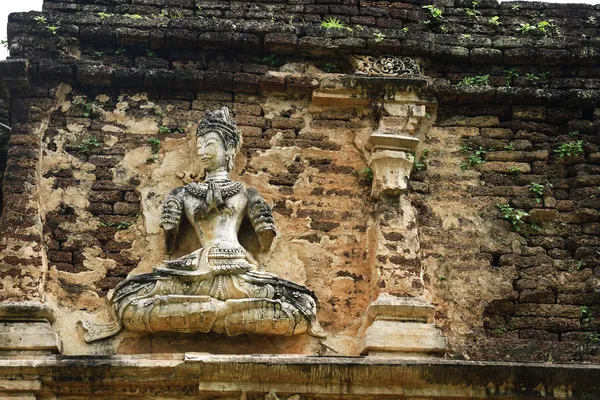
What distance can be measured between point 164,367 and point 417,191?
7.98 ft

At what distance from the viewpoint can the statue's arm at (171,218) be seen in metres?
7.71

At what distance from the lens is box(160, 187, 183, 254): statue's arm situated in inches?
304

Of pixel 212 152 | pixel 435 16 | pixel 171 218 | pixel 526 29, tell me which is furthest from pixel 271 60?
pixel 526 29

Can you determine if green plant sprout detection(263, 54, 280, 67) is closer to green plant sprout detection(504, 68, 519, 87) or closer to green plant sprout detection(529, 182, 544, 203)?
green plant sprout detection(504, 68, 519, 87)

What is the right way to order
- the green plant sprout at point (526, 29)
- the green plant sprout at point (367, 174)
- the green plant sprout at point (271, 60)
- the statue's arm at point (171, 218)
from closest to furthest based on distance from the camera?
the statue's arm at point (171, 218), the green plant sprout at point (367, 174), the green plant sprout at point (271, 60), the green plant sprout at point (526, 29)

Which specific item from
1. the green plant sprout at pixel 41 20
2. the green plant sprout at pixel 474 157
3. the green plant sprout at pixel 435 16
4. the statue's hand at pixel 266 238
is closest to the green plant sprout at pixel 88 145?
the green plant sprout at pixel 41 20

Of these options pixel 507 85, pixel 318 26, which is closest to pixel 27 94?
pixel 318 26

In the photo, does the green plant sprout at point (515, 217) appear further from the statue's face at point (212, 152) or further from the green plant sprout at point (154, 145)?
the green plant sprout at point (154, 145)

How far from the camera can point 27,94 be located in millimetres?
8367

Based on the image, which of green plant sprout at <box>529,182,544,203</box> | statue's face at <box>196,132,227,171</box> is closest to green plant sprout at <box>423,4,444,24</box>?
green plant sprout at <box>529,182,544,203</box>

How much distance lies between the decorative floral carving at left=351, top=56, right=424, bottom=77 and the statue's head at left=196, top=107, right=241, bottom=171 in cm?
117

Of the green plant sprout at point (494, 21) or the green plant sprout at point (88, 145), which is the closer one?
the green plant sprout at point (88, 145)

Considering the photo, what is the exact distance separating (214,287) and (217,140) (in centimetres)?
124

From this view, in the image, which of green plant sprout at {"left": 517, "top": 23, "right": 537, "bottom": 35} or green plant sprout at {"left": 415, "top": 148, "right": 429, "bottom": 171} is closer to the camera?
green plant sprout at {"left": 415, "top": 148, "right": 429, "bottom": 171}
